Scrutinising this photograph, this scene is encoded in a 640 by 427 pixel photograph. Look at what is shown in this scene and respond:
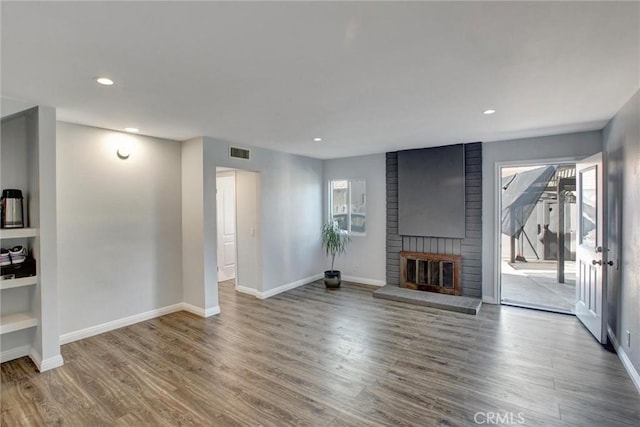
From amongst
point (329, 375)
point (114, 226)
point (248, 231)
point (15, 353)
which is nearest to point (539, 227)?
point (248, 231)

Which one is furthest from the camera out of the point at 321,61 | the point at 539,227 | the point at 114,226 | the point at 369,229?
the point at 539,227

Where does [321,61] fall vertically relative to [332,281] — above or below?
above

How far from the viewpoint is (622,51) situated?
6.44 ft

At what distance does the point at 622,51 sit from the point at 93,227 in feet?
16.8

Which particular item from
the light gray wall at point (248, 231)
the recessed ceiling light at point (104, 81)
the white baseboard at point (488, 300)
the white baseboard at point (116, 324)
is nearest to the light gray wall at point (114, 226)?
the white baseboard at point (116, 324)

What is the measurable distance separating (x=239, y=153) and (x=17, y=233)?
273cm

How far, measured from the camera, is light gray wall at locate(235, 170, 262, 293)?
529cm

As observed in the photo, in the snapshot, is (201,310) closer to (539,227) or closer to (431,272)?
(431,272)

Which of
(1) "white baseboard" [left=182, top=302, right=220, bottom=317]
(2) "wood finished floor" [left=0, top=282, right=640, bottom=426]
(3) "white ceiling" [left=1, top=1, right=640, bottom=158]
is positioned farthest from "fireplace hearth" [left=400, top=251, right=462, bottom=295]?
(1) "white baseboard" [left=182, top=302, right=220, bottom=317]

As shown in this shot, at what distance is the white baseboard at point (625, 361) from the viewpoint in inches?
104

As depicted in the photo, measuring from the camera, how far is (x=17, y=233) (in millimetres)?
2885

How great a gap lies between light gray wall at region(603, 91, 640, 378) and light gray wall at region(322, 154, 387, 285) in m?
3.19

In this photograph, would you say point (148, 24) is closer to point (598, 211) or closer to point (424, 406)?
point (424, 406)

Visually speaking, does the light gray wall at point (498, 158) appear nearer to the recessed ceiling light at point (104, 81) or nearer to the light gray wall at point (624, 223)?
the light gray wall at point (624, 223)
